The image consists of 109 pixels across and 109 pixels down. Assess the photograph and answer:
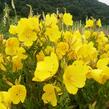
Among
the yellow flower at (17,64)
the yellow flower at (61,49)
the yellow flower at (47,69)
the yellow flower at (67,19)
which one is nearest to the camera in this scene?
the yellow flower at (47,69)

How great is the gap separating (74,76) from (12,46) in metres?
0.55

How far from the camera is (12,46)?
2.20 meters

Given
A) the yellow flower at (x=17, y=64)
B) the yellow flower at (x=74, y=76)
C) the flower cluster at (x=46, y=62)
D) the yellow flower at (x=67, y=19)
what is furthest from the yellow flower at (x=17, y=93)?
the yellow flower at (x=67, y=19)

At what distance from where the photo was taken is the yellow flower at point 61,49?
201 cm

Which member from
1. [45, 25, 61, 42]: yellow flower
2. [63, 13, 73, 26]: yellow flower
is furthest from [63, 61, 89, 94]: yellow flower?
[63, 13, 73, 26]: yellow flower

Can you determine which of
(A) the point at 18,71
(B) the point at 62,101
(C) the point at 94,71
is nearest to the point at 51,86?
(B) the point at 62,101

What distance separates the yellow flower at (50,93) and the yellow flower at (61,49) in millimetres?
231

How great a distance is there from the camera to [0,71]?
2270mm

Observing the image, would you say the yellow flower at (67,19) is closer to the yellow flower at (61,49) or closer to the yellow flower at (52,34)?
the yellow flower at (52,34)

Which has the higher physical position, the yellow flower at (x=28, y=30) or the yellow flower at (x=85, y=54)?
the yellow flower at (x=28, y=30)

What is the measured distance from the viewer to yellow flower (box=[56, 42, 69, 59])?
2006 mm

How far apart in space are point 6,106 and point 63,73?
0.28 metres

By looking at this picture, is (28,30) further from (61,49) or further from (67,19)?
(67,19)

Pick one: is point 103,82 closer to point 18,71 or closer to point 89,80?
point 89,80
